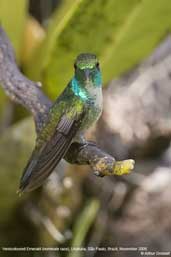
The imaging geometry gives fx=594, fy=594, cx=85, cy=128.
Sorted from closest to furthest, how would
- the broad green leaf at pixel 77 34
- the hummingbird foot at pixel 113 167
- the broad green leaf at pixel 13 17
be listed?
the hummingbird foot at pixel 113 167
the broad green leaf at pixel 77 34
the broad green leaf at pixel 13 17

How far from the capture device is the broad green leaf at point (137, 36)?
3.35 feet

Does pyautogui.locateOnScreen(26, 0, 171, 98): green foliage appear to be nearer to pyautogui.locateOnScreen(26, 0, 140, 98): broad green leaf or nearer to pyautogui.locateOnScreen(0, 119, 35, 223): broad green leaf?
pyautogui.locateOnScreen(26, 0, 140, 98): broad green leaf

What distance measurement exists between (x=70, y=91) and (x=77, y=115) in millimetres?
39

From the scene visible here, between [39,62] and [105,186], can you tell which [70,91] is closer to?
[39,62]

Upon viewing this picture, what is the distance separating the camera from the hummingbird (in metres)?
0.74

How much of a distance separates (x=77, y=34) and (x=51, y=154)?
398mm

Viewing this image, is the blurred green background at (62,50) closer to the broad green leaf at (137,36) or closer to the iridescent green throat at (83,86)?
the broad green leaf at (137,36)

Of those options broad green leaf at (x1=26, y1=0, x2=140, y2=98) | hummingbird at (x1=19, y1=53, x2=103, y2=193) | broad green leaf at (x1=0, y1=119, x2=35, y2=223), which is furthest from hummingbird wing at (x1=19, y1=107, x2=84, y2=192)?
broad green leaf at (x1=0, y1=119, x2=35, y2=223)

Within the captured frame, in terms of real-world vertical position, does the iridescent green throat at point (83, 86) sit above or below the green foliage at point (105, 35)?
below

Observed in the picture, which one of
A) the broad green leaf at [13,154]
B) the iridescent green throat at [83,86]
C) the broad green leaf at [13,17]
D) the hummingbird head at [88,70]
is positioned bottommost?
the broad green leaf at [13,154]

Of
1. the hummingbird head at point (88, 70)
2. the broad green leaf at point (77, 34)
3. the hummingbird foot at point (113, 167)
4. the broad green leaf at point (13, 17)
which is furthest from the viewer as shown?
the broad green leaf at point (13, 17)

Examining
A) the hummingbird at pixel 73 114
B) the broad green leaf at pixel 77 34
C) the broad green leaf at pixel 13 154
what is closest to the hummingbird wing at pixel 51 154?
the hummingbird at pixel 73 114

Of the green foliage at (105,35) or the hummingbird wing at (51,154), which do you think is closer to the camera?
the hummingbird wing at (51,154)

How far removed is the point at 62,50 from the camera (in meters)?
1.12
